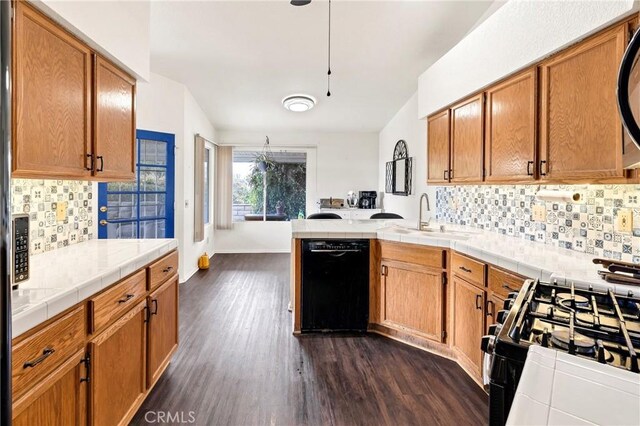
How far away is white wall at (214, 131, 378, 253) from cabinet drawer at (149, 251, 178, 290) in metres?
4.58

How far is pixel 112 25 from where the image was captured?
1.91 m

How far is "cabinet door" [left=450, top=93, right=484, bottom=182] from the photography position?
2.59 metres

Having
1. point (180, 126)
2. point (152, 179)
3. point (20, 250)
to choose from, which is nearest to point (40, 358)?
point (20, 250)

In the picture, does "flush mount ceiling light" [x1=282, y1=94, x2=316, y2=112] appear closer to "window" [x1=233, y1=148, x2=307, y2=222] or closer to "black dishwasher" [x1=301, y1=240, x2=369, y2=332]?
"window" [x1=233, y1=148, x2=307, y2=222]

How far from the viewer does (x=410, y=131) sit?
4.98 m

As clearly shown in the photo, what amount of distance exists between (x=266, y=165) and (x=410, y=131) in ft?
9.97

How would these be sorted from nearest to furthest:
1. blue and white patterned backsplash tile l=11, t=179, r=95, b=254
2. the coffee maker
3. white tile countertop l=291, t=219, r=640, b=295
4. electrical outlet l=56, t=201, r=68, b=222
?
white tile countertop l=291, t=219, r=640, b=295 → blue and white patterned backsplash tile l=11, t=179, r=95, b=254 → electrical outlet l=56, t=201, r=68, b=222 → the coffee maker

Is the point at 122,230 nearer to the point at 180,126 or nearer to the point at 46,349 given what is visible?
the point at 180,126

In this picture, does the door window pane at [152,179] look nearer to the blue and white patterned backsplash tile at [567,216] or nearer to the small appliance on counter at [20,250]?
the small appliance on counter at [20,250]

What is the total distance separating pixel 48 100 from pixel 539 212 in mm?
2854

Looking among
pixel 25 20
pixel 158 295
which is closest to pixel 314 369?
pixel 158 295

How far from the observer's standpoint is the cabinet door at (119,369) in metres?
1.42

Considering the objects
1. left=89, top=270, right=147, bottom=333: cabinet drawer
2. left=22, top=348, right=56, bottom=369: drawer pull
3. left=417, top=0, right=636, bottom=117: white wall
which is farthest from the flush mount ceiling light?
left=22, top=348, right=56, bottom=369: drawer pull

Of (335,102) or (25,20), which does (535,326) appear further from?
(335,102)
